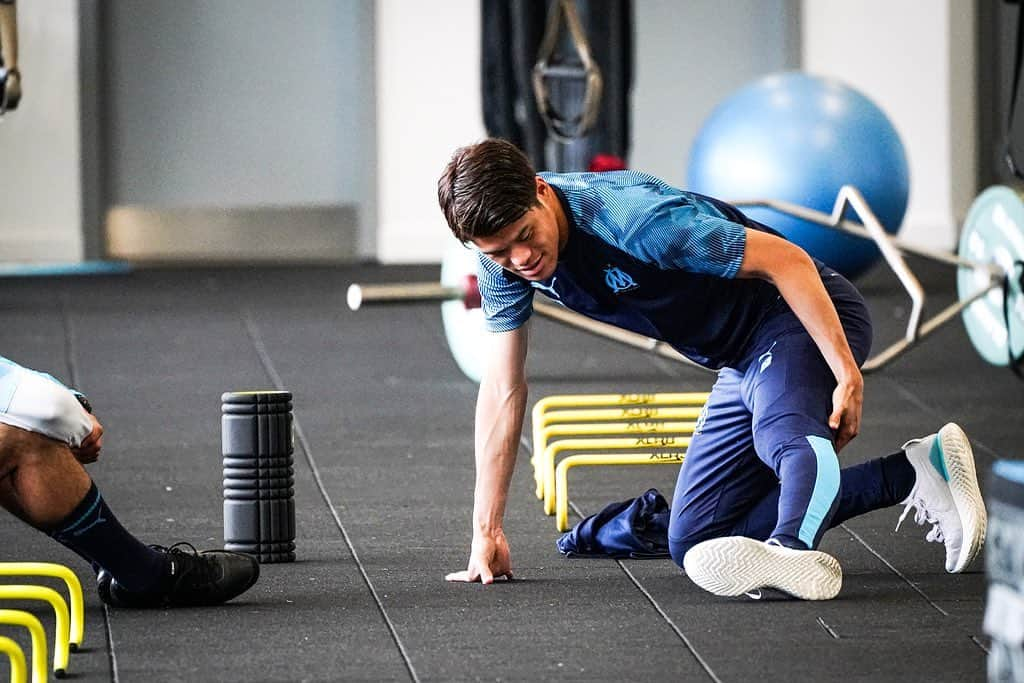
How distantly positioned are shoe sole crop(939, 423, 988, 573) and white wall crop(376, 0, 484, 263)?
20.7 feet

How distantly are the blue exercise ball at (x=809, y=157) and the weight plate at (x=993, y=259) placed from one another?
905 mm

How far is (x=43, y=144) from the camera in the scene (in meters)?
9.27

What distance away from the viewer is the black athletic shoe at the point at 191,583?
3230 millimetres

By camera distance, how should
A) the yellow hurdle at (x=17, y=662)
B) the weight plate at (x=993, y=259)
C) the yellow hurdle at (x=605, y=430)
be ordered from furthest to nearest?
the weight plate at (x=993, y=259) < the yellow hurdle at (x=605, y=430) < the yellow hurdle at (x=17, y=662)

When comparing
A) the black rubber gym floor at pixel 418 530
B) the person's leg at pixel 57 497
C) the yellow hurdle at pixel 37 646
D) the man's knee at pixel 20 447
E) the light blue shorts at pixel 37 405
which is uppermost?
the light blue shorts at pixel 37 405

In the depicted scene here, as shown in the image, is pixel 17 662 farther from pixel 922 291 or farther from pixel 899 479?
pixel 922 291

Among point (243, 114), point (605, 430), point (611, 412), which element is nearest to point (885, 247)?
point (611, 412)

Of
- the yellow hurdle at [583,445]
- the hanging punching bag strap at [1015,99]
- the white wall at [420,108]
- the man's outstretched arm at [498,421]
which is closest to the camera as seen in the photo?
the man's outstretched arm at [498,421]

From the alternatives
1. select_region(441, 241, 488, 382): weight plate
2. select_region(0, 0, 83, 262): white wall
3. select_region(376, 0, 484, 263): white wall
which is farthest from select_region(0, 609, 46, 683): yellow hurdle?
select_region(376, 0, 484, 263): white wall

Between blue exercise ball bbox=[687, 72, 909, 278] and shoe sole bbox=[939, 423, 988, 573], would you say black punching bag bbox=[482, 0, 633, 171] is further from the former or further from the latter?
shoe sole bbox=[939, 423, 988, 573]

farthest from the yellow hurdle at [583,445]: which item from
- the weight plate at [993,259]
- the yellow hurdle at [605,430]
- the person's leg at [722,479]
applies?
the weight plate at [993,259]

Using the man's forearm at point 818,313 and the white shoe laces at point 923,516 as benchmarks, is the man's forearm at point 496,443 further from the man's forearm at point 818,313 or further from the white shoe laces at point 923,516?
the white shoe laces at point 923,516

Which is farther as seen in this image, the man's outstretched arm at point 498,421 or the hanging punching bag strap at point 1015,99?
the hanging punching bag strap at point 1015,99

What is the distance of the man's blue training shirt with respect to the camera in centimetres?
309
